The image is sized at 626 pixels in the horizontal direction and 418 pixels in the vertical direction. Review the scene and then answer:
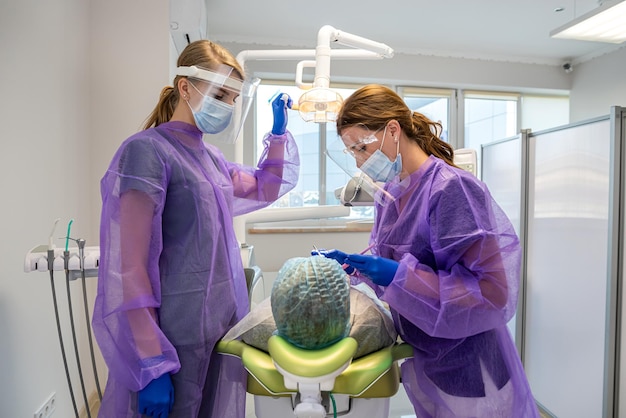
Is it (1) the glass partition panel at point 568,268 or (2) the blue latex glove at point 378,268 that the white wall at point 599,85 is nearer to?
(1) the glass partition panel at point 568,268

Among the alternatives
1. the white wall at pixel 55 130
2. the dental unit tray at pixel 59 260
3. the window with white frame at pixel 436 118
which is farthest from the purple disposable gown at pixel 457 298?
the window with white frame at pixel 436 118

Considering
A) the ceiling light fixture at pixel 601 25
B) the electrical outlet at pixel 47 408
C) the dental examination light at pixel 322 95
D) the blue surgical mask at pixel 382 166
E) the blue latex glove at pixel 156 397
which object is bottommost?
the electrical outlet at pixel 47 408

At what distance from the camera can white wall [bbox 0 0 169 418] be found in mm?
1237

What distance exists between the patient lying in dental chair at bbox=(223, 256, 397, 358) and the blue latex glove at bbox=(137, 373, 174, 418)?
9.5 inches

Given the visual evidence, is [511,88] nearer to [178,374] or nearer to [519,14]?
[519,14]

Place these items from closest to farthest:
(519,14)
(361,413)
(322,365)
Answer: (322,365) < (361,413) < (519,14)

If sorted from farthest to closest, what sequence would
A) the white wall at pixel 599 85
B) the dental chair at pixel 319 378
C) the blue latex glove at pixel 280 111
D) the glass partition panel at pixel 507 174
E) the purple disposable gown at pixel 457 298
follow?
the white wall at pixel 599 85 → the glass partition panel at pixel 507 174 → the blue latex glove at pixel 280 111 → the purple disposable gown at pixel 457 298 → the dental chair at pixel 319 378

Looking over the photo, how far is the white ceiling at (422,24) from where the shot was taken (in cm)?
282

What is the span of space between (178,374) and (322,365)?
442 millimetres

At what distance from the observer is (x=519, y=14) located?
297cm

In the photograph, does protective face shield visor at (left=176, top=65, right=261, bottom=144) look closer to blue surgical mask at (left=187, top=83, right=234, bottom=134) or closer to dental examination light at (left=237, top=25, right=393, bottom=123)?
blue surgical mask at (left=187, top=83, right=234, bottom=134)

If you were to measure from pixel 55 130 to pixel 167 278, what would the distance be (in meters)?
1.01

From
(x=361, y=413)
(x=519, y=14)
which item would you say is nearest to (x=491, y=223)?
(x=361, y=413)

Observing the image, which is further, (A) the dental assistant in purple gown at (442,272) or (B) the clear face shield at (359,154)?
(B) the clear face shield at (359,154)
